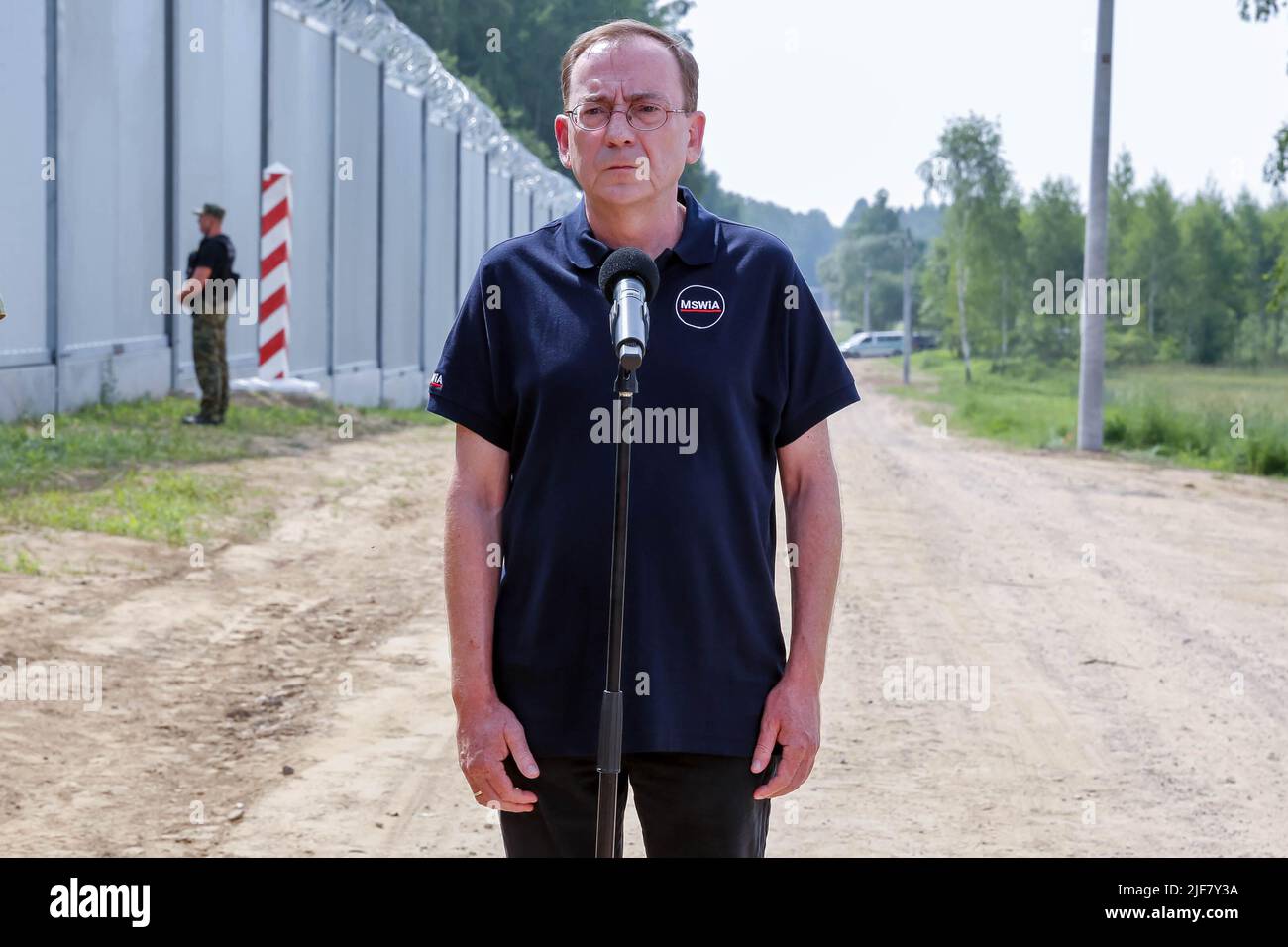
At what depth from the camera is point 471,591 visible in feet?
8.91

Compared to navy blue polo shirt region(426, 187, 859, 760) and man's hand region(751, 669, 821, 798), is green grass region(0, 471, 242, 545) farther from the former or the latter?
man's hand region(751, 669, 821, 798)

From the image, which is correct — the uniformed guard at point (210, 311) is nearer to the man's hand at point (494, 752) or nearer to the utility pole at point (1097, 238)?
the man's hand at point (494, 752)

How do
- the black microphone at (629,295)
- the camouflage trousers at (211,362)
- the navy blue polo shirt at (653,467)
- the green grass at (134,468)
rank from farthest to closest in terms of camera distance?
the camouflage trousers at (211,362)
the green grass at (134,468)
the navy blue polo shirt at (653,467)
the black microphone at (629,295)

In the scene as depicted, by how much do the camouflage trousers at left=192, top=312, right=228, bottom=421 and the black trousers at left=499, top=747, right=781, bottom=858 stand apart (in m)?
13.7

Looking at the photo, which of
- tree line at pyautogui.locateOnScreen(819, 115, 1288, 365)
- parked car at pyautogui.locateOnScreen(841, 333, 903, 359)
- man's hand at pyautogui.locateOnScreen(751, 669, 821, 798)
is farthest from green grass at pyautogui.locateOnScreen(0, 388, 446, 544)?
parked car at pyautogui.locateOnScreen(841, 333, 903, 359)

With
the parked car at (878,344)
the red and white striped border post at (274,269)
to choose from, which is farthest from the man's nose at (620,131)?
the parked car at (878,344)

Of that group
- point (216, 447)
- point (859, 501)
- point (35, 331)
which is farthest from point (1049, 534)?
point (35, 331)

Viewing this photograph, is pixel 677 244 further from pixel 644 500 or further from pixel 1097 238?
pixel 1097 238

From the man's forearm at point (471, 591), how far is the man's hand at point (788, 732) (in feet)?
1.47

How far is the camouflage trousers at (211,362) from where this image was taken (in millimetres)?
15711

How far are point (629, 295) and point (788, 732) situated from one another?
0.76 metres

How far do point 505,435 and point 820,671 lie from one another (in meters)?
0.65

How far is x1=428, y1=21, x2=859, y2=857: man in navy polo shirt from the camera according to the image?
101 inches

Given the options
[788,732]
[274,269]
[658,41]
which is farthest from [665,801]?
[274,269]
